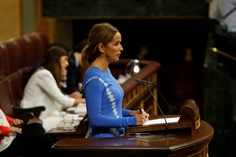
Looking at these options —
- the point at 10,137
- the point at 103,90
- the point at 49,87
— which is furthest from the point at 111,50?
the point at 49,87

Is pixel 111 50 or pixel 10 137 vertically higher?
pixel 111 50

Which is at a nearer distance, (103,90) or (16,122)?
(103,90)

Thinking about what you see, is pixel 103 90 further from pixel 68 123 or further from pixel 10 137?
pixel 10 137

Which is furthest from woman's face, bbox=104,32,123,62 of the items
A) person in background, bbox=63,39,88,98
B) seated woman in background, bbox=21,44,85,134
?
person in background, bbox=63,39,88,98

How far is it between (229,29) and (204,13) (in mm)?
1710

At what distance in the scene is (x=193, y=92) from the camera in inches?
416

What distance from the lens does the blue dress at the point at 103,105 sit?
390 centimetres

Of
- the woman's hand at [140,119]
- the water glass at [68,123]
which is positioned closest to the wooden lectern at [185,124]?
the woman's hand at [140,119]

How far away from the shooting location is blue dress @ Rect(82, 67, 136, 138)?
3896mm

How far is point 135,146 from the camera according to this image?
357 cm

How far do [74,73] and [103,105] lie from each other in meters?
3.80

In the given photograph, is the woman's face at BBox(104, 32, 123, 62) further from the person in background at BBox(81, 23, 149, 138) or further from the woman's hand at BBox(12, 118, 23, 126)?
the woman's hand at BBox(12, 118, 23, 126)

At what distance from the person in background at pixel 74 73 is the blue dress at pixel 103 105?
130 inches

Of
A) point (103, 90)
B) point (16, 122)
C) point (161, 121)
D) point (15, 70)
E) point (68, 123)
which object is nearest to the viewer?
point (103, 90)
